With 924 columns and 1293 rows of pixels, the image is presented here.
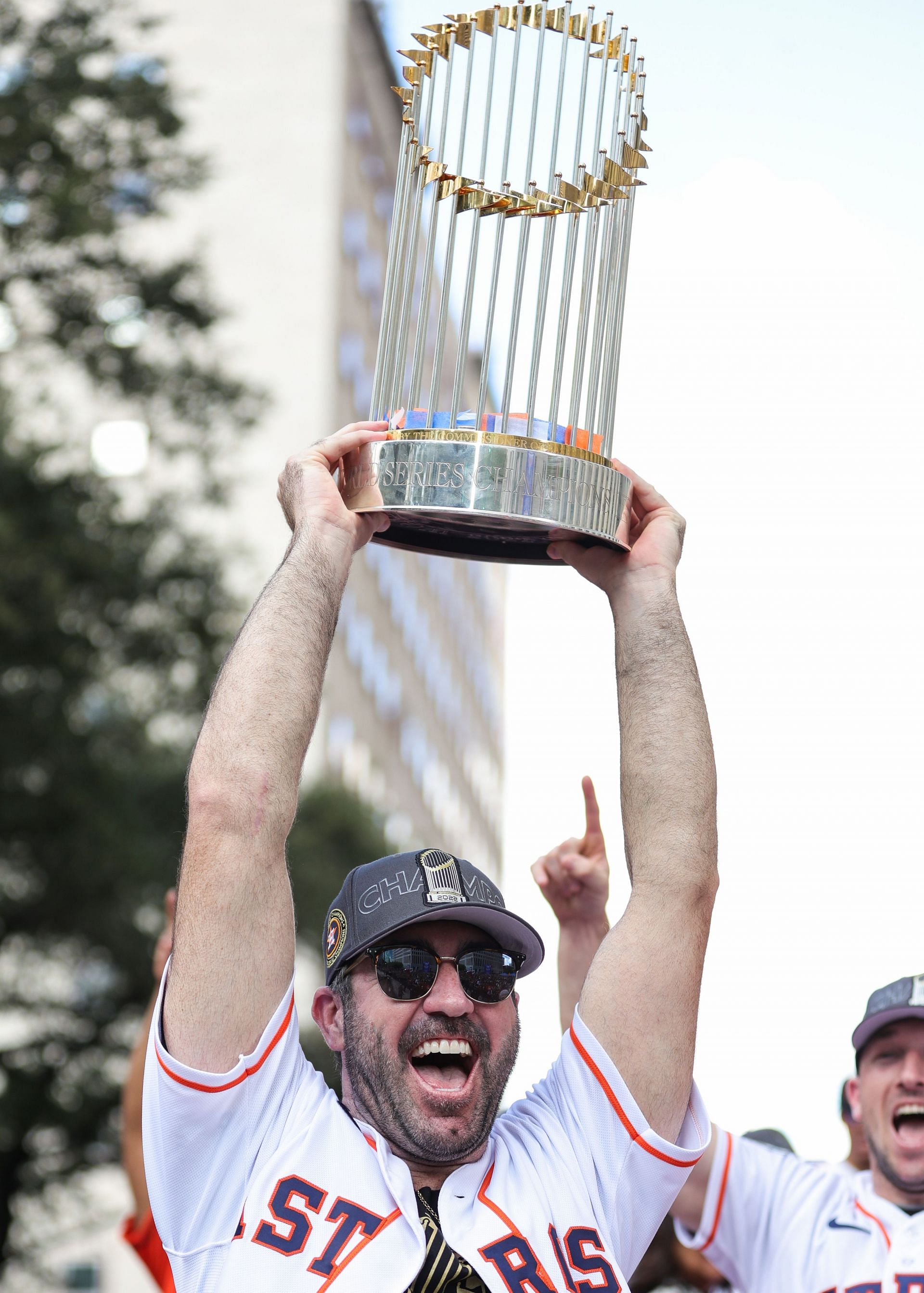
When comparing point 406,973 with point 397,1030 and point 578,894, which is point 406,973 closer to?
point 397,1030

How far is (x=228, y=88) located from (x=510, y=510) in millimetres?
45092

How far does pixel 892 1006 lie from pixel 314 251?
133ft

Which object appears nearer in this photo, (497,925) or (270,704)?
(270,704)

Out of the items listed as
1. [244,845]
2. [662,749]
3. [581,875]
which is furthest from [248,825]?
[581,875]

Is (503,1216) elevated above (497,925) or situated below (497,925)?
below

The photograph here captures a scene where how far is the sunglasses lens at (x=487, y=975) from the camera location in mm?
3221

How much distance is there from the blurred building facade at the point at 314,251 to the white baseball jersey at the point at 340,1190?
108 feet

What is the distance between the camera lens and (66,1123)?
56.8 ft

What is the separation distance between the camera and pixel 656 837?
334 centimetres

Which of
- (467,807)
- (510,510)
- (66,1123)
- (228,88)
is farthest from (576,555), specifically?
(467,807)

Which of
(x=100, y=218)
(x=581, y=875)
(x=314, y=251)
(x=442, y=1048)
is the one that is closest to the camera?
(x=442, y=1048)

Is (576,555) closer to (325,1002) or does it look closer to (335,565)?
(335,565)

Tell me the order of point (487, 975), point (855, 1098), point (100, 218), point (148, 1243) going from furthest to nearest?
1. point (100, 218)
2. point (148, 1243)
3. point (855, 1098)
4. point (487, 975)

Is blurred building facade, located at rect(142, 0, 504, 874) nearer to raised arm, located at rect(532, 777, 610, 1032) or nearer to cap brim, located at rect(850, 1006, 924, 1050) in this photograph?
cap brim, located at rect(850, 1006, 924, 1050)
